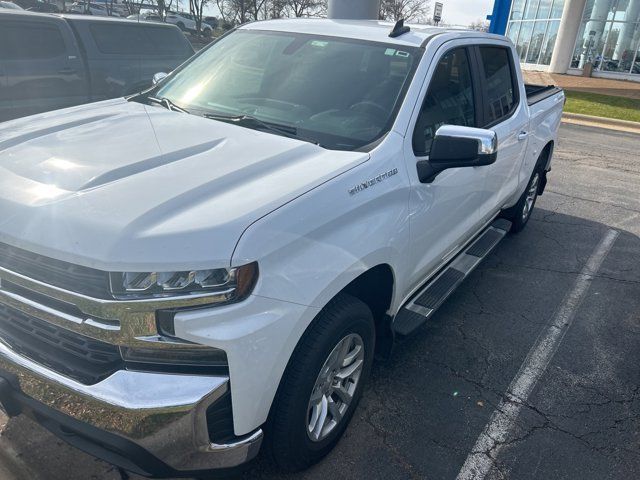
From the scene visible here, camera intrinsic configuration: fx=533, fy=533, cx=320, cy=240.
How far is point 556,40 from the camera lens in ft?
86.1

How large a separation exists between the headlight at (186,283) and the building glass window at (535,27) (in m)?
29.2

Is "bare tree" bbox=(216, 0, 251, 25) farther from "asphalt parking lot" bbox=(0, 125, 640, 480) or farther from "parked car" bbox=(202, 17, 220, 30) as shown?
"asphalt parking lot" bbox=(0, 125, 640, 480)

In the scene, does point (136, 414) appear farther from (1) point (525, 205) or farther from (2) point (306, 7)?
(2) point (306, 7)

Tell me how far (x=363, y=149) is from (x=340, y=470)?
5.06ft

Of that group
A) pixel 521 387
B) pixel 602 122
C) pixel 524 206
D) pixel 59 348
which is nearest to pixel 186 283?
pixel 59 348

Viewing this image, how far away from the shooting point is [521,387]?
3268mm

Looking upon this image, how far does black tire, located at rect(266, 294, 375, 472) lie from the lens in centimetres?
211

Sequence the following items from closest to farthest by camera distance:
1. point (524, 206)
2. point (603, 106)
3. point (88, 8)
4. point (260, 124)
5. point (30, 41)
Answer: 1. point (260, 124)
2. point (524, 206)
3. point (30, 41)
4. point (603, 106)
5. point (88, 8)

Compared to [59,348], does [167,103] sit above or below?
above

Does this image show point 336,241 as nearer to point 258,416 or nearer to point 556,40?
point 258,416

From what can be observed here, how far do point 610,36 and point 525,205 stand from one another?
79.8ft

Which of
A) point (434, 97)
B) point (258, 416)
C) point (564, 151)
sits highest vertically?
point (434, 97)

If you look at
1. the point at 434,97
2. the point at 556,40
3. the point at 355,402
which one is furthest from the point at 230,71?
the point at 556,40

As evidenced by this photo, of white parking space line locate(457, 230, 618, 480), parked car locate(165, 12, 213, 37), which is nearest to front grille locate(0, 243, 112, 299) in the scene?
white parking space line locate(457, 230, 618, 480)
